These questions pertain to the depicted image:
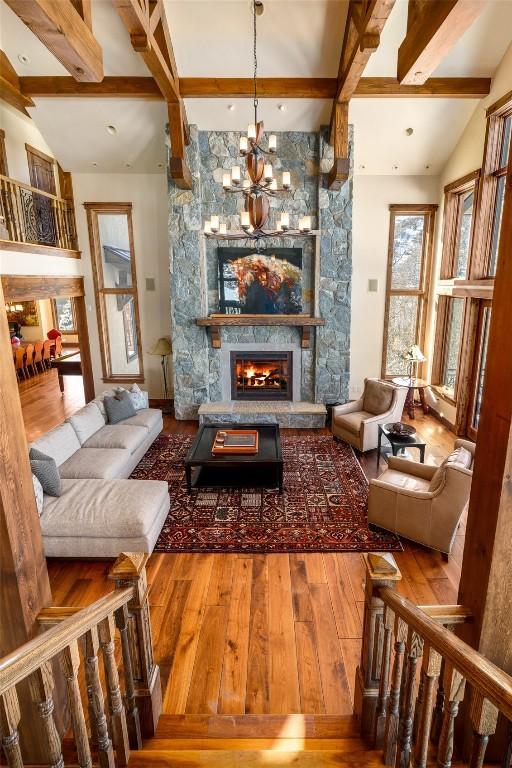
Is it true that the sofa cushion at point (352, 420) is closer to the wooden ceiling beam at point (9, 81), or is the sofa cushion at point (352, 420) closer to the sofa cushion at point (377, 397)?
the sofa cushion at point (377, 397)

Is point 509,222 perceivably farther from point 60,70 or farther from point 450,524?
point 60,70

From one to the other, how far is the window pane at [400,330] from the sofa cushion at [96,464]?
5.01 metres

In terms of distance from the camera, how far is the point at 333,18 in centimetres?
474

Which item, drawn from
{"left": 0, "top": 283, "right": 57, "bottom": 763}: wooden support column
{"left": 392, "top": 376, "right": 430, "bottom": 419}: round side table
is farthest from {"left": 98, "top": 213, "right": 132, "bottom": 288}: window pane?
{"left": 0, "top": 283, "right": 57, "bottom": 763}: wooden support column

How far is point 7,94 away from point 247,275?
14.0 ft

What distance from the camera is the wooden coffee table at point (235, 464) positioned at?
4664mm

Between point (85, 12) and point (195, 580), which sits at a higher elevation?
point (85, 12)

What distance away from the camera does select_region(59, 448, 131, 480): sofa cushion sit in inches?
174

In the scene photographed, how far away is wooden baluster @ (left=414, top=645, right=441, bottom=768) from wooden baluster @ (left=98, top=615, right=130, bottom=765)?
114 centimetres

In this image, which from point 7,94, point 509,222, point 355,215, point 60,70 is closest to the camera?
point 509,222

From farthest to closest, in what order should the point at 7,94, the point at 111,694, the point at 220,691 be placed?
the point at 7,94
the point at 220,691
the point at 111,694

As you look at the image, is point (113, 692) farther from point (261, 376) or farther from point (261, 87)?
point (261, 87)

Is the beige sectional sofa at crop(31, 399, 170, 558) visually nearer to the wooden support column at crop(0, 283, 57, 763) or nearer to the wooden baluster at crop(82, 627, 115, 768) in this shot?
the wooden support column at crop(0, 283, 57, 763)

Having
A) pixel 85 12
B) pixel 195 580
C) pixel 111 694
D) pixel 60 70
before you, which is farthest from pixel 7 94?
pixel 111 694
